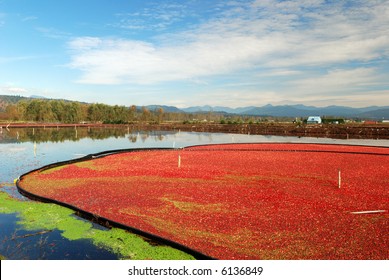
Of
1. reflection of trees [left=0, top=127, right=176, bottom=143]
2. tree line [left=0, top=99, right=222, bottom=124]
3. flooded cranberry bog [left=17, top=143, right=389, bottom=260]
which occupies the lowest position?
flooded cranberry bog [left=17, top=143, right=389, bottom=260]

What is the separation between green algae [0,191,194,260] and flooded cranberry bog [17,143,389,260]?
0.40 metres

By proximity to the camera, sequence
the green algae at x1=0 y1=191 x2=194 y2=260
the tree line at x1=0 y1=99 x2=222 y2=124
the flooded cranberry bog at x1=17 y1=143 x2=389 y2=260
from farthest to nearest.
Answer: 1. the tree line at x1=0 y1=99 x2=222 y2=124
2. the flooded cranberry bog at x1=17 y1=143 x2=389 y2=260
3. the green algae at x1=0 y1=191 x2=194 y2=260

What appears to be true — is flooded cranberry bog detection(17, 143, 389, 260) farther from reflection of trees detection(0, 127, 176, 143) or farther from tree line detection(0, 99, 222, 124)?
tree line detection(0, 99, 222, 124)

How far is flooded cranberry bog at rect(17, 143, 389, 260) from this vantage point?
10188mm

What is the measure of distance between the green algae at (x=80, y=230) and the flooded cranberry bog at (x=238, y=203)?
398 mm

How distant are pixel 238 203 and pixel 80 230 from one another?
7276mm

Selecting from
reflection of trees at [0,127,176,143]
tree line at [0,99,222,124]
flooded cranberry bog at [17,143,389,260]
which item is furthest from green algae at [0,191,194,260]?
tree line at [0,99,222,124]

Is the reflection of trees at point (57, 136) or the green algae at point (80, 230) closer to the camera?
the green algae at point (80, 230)

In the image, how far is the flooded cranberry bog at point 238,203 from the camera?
10188 mm

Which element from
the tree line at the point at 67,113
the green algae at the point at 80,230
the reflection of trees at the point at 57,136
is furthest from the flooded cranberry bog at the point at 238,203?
the tree line at the point at 67,113

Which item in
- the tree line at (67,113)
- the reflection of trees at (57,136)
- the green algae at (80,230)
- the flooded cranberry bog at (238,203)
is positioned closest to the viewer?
the green algae at (80,230)

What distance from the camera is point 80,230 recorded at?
12031mm

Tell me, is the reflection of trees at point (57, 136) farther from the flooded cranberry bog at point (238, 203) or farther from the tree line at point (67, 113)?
the tree line at point (67, 113)

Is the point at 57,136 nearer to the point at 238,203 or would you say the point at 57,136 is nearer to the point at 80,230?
the point at 80,230
